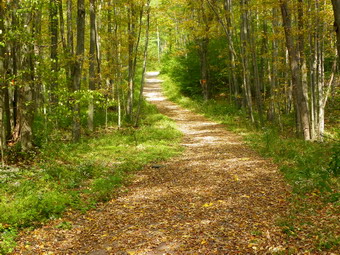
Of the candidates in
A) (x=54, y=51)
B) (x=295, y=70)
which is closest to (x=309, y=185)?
(x=295, y=70)

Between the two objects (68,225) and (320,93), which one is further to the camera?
(320,93)

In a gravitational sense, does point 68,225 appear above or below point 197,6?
below

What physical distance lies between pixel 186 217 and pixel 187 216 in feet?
0.16

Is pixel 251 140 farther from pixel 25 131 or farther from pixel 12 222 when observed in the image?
pixel 12 222

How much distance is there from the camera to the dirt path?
4.52 m

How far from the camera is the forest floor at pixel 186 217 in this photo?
450 cm

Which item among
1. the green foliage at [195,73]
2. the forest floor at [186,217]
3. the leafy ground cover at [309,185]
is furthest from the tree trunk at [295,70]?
the green foliage at [195,73]

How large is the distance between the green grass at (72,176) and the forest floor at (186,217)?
0.30 m

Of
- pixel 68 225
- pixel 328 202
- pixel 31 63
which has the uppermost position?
pixel 31 63

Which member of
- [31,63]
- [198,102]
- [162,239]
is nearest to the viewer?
[162,239]

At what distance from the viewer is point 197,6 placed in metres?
20.6

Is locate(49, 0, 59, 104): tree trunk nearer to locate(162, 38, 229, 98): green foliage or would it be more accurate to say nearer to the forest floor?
the forest floor

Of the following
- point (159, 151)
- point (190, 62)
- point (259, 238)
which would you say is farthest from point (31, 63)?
point (190, 62)

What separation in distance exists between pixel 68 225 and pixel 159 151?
19.6ft
